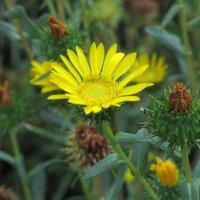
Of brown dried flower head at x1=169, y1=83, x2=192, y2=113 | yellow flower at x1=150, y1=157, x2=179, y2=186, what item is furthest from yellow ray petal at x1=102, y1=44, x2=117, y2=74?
yellow flower at x1=150, y1=157, x2=179, y2=186

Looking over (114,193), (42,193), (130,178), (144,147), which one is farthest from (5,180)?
(144,147)

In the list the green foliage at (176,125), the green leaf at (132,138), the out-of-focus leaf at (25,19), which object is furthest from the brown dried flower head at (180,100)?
the out-of-focus leaf at (25,19)

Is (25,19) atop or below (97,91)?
atop

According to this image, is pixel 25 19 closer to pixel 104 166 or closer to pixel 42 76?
pixel 42 76

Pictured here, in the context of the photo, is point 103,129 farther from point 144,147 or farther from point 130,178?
point 130,178

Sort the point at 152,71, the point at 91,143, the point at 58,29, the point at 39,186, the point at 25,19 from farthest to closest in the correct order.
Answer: the point at 152,71 < the point at 39,186 < the point at 25,19 < the point at 91,143 < the point at 58,29

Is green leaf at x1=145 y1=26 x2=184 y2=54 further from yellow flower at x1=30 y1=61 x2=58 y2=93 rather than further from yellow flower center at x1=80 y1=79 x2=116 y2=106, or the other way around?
yellow flower center at x1=80 y1=79 x2=116 y2=106

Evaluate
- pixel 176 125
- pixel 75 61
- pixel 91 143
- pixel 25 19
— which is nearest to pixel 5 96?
pixel 25 19
